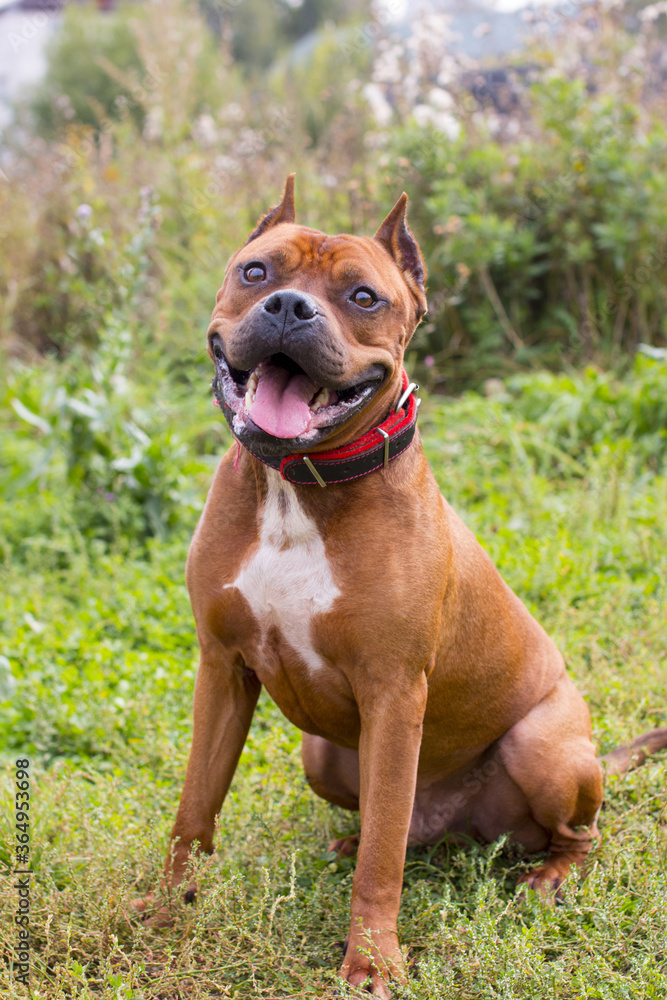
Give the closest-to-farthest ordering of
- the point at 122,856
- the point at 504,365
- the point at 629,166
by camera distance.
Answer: the point at 122,856
the point at 629,166
the point at 504,365

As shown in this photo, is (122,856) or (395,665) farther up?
(395,665)

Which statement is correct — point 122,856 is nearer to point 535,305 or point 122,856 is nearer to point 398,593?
point 398,593

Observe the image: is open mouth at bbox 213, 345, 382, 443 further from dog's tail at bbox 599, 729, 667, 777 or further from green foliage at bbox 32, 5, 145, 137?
green foliage at bbox 32, 5, 145, 137

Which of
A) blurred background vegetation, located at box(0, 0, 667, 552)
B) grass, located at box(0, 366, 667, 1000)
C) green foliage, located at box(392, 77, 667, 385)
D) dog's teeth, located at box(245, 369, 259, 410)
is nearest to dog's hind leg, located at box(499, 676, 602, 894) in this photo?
grass, located at box(0, 366, 667, 1000)

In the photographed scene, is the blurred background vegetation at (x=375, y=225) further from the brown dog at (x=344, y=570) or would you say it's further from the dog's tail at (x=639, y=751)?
the dog's tail at (x=639, y=751)

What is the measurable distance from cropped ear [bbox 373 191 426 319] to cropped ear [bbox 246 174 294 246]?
294mm

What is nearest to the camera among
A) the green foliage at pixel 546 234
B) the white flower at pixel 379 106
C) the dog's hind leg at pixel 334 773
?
the dog's hind leg at pixel 334 773

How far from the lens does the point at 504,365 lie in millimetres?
6996

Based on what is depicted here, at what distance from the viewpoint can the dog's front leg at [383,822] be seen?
7.27ft

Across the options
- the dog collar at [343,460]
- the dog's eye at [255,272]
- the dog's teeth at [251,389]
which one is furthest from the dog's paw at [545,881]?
the dog's eye at [255,272]

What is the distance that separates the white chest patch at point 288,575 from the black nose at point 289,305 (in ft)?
1.46

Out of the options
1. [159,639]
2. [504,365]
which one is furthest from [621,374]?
[159,639]

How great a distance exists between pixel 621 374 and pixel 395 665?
17.0 feet

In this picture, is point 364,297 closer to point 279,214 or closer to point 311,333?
point 311,333
